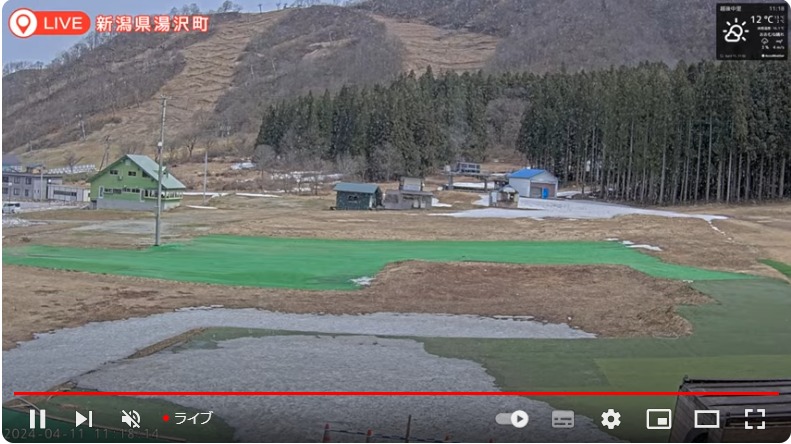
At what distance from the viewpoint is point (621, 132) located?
1759 cm

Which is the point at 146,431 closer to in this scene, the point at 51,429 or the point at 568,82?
the point at 51,429

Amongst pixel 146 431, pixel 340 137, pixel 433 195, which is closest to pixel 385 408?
pixel 146 431

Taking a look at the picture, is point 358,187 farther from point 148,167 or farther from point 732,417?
point 732,417

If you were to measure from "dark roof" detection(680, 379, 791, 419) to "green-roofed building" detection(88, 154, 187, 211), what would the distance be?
7331 mm

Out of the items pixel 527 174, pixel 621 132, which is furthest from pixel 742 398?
pixel 527 174

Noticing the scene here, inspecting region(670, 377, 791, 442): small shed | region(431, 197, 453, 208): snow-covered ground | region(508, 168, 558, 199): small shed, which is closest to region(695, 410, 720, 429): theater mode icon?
region(670, 377, 791, 442): small shed

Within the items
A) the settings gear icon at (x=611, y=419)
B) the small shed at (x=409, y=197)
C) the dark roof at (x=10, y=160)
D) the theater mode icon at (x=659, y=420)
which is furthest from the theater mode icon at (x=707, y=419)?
the small shed at (x=409, y=197)

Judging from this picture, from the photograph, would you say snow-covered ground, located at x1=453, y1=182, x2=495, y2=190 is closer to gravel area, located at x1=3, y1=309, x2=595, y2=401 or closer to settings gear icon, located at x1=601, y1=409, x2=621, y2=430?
gravel area, located at x1=3, y1=309, x2=595, y2=401

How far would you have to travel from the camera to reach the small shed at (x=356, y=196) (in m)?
31.9

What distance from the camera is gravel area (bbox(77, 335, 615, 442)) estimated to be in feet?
10.6

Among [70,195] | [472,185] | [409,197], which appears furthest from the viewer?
[472,185]

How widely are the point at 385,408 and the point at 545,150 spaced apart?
33105 millimetres

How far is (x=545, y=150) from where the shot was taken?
116ft

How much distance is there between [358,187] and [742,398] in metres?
29.5
